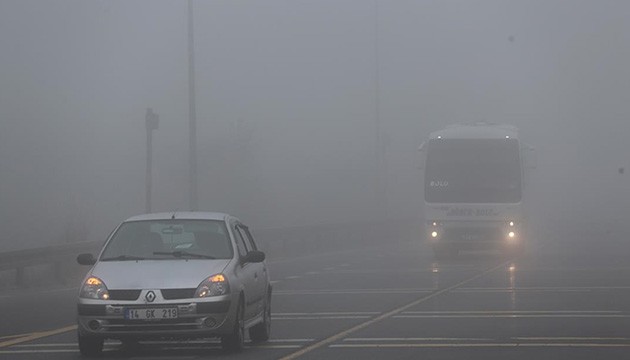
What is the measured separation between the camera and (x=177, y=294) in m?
14.6

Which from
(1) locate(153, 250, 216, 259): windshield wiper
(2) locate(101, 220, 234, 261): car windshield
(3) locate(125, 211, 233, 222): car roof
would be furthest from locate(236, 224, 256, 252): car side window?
(1) locate(153, 250, 216, 259): windshield wiper

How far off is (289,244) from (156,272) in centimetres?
3492

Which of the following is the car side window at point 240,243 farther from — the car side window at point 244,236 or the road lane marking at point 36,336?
the road lane marking at point 36,336

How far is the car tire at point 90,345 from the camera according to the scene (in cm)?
1482

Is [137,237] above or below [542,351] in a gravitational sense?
above

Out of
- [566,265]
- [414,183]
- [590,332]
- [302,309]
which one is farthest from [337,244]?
[414,183]

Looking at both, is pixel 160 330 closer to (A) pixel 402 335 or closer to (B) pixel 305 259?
(A) pixel 402 335

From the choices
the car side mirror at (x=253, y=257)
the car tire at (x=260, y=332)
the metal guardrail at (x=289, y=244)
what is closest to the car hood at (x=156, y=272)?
the car side mirror at (x=253, y=257)

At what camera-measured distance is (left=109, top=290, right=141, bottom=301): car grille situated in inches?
574

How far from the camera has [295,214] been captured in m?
79.0

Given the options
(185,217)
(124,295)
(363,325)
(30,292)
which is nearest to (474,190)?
(30,292)

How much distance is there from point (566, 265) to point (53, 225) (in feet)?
89.3

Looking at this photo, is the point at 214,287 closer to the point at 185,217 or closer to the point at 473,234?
the point at 185,217

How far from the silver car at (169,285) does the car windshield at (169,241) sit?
0.04 ft
